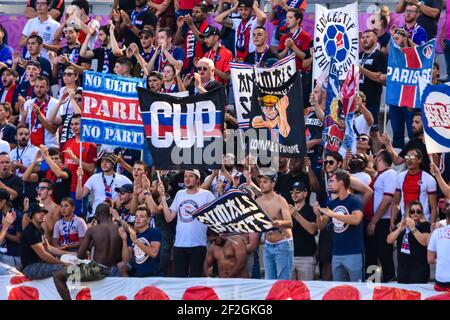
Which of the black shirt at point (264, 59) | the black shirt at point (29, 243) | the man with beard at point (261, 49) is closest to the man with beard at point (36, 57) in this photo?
the black shirt at point (264, 59)

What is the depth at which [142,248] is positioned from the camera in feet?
61.8

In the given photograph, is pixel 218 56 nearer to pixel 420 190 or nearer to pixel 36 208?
pixel 36 208

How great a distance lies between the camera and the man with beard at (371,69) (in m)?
21.6

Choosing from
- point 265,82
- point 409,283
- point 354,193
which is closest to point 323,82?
point 265,82

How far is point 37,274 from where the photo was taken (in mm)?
18281

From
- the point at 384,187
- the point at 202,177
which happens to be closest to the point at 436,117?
the point at 384,187

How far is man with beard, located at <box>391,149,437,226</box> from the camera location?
18.4m

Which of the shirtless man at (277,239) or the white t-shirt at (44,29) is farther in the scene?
the white t-shirt at (44,29)

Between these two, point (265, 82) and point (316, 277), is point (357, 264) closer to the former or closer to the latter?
point (316, 277)

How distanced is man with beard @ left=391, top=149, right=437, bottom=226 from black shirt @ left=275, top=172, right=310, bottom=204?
1.34m

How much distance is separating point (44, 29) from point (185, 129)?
21.1ft

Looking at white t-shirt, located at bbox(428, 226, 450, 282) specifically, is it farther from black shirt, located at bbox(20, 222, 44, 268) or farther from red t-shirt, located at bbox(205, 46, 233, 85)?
red t-shirt, located at bbox(205, 46, 233, 85)

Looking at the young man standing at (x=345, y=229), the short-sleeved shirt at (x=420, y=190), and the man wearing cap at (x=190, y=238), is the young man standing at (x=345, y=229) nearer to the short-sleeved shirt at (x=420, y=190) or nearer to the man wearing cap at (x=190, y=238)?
the short-sleeved shirt at (x=420, y=190)

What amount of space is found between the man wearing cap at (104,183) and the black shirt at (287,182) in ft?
7.25
